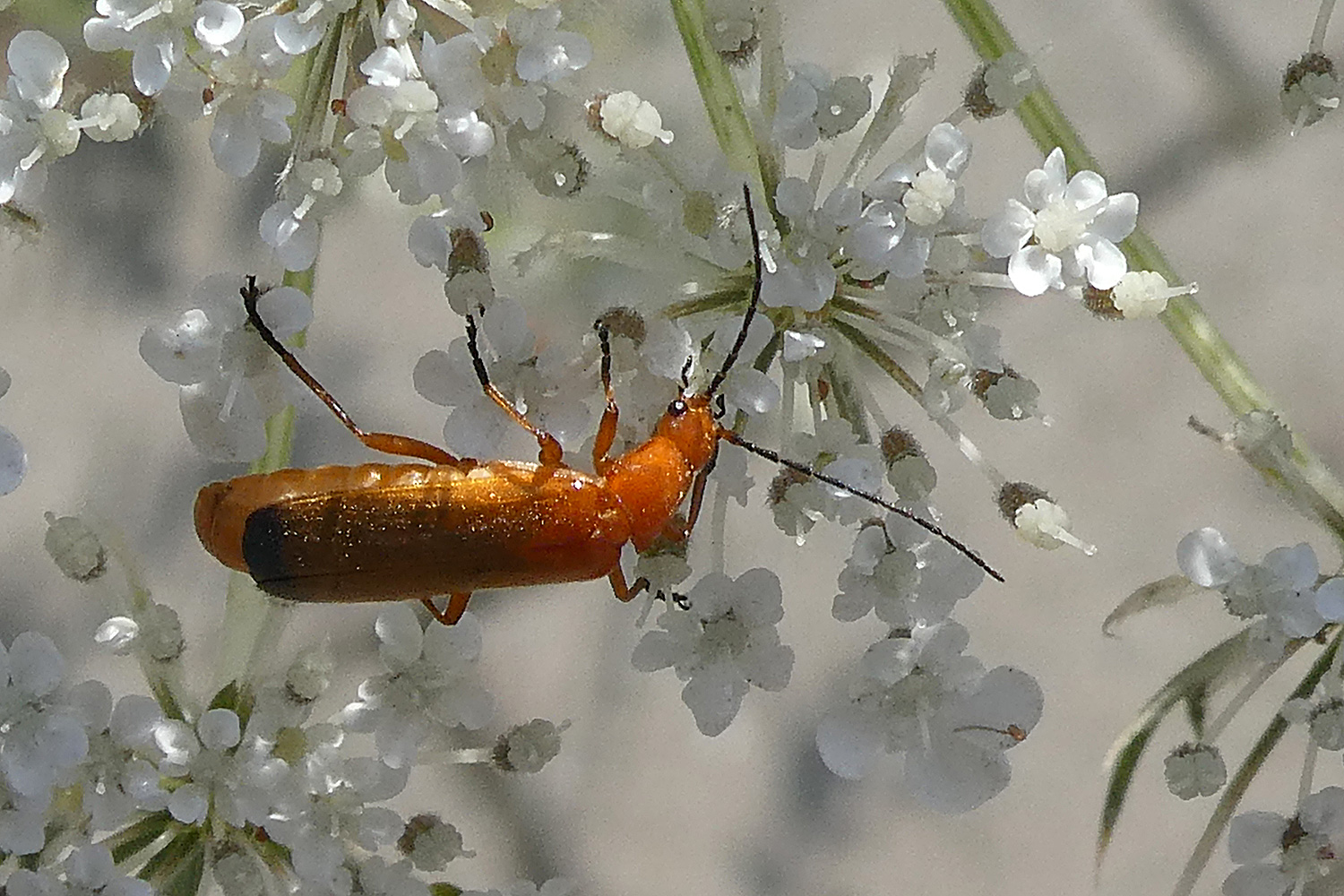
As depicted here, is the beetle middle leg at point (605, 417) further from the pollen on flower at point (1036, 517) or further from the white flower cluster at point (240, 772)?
the pollen on flower at point (1036, 517)

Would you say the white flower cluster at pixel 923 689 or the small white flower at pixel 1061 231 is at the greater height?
the small white flower at pixel 1061 231

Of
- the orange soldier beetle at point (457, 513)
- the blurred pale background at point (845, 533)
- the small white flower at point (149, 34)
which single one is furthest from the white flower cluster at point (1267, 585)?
the blurred pale background at point (845, 533)

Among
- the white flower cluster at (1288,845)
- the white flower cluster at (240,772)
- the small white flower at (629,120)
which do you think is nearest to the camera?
the small white flower at (629,120)

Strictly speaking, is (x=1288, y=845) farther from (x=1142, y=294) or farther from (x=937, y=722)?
(x=1142, y=294)

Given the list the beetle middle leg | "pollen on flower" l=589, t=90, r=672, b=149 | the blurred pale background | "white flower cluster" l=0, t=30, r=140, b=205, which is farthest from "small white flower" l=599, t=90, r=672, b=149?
the blurred pale background

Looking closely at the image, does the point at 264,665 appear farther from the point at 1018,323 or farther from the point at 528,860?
the point at 1018,323
